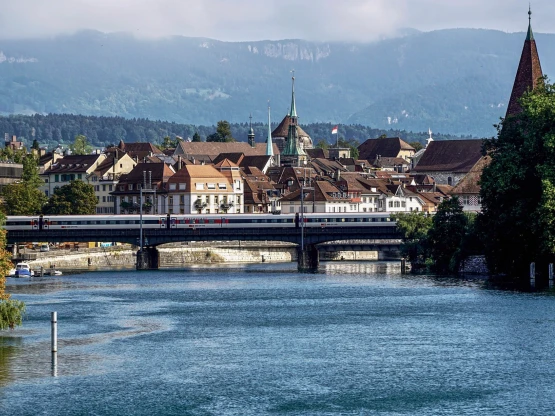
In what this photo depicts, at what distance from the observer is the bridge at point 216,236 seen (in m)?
125

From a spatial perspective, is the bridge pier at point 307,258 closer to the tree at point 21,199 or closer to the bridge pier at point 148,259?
the bridge pier at point 148,259

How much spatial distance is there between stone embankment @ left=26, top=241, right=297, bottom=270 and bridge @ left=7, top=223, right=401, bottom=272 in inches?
78.7

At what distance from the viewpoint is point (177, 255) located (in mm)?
139500

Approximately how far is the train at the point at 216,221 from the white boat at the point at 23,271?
20537 mm

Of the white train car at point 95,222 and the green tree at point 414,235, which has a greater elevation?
the white train car at point 95,222

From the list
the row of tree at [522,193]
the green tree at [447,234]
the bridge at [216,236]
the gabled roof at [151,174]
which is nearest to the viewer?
the row of tree at [522,193]

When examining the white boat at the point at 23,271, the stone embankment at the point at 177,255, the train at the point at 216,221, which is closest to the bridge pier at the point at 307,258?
the train at the point at 216,221

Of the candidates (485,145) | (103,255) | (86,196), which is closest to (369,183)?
(86,196)

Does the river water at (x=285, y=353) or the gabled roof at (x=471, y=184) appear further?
the gabled roof at (x=471, y=184)

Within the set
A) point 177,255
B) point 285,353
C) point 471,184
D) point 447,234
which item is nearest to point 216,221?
point 177,255

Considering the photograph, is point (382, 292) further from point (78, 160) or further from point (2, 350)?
point (78, 160)

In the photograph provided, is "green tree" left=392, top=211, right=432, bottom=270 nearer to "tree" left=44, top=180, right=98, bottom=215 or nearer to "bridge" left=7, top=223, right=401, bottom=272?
"bridge" left=7, top=223, right=401, bottom=272

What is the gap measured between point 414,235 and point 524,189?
32.0m

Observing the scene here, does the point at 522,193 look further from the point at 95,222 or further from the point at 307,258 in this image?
the point at 95,222
